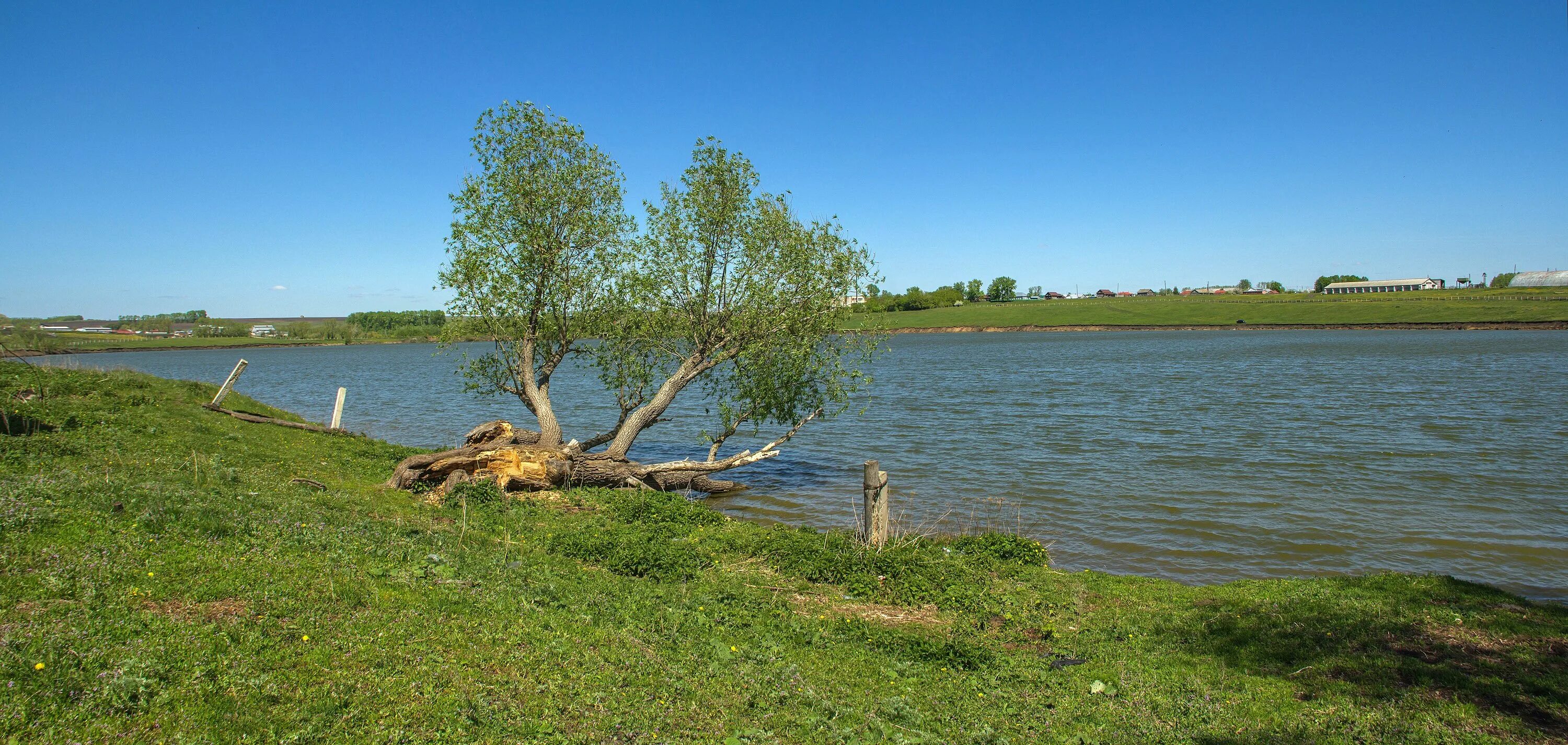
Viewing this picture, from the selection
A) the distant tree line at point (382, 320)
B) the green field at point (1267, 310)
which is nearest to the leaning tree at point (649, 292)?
the green field at point (1267, 310)

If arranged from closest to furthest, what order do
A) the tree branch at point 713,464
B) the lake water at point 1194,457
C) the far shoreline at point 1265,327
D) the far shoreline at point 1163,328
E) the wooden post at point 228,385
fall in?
the lake water at point 1194,457 < the tree branch at point 713,464 < the wooden post at point 228,385 < the far shoreline at point 1265,327 < the far shoreline at point 1163,328

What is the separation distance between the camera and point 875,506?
14812 millimetres

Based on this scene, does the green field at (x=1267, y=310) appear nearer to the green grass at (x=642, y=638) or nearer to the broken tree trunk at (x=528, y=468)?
the broken tree trunk at (x=528, y=468)

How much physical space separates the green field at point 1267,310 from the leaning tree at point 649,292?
74.3 metres

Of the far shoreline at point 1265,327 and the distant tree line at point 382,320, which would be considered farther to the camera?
the distant tree line at point 382,320

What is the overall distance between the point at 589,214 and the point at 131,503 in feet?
44.6

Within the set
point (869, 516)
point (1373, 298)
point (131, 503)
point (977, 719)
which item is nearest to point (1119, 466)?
point (869, 516)

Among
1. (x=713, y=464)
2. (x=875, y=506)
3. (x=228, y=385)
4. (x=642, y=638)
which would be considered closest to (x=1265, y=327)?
(x=713, y=464)

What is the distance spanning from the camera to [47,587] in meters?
7.10

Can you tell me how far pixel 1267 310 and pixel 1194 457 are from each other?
453 feet

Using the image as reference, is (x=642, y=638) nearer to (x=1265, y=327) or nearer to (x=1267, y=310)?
(x=1265, y=327)

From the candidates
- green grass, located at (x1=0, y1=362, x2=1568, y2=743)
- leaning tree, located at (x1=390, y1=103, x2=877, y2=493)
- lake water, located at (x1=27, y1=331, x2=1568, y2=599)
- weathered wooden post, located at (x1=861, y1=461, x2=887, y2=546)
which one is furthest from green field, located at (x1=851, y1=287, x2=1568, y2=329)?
green grass, located at (x1=0, y1=362, x2=1568, y2=743)

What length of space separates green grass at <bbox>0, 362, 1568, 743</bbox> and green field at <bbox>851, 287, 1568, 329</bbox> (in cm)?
8391

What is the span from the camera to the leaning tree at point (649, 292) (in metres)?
21.3
